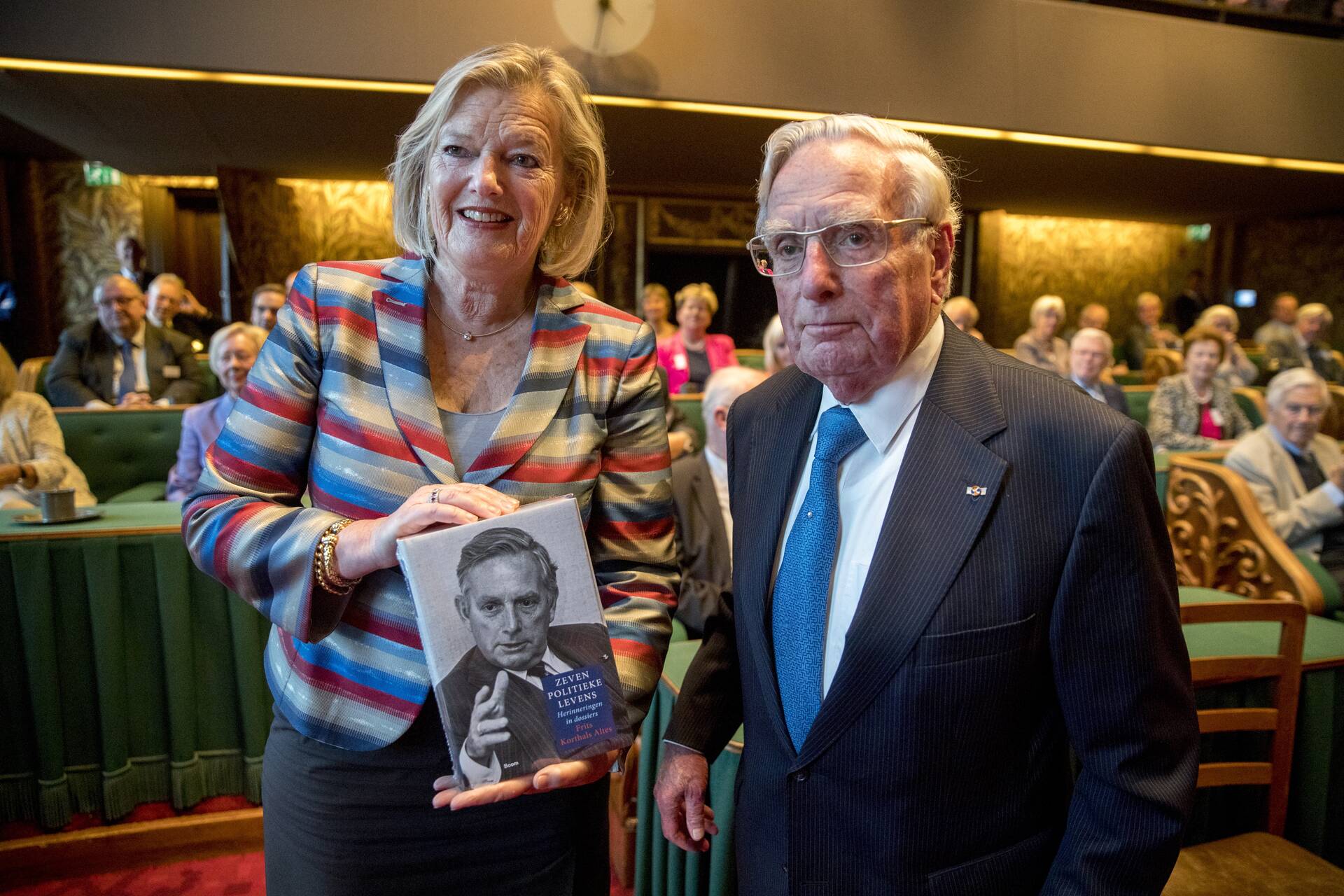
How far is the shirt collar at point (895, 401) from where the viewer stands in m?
1.10

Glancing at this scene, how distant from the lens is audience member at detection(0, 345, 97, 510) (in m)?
3.52

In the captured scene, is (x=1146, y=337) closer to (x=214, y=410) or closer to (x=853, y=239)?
(x=214, y=410)

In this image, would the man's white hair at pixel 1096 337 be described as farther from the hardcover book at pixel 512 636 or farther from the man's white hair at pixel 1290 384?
the hardcover book at pixel 512 636

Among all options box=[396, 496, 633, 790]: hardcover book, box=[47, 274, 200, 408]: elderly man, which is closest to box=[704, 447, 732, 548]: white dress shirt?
box=[396, 496, 633, 790]: hardcover book

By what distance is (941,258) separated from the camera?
1134 mm

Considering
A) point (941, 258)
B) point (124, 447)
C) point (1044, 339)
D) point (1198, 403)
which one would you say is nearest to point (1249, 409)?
point (1198, 403)

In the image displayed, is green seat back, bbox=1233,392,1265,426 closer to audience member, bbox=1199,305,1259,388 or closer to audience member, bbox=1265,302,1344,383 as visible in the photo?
audience member, bbox=1199,305,1259,388

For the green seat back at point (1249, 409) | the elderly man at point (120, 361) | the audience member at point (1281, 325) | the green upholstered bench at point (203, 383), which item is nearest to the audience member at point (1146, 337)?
the audience member at point (1281, 325)

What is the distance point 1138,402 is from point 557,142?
6620mm

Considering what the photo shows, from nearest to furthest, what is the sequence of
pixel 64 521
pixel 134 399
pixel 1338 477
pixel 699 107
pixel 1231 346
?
pixel 64 521, pixel 1338 477, pixel 134 399, pixel 699 107, pixel 1231 346

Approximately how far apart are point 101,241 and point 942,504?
11144 mm

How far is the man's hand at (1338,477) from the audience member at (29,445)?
502 cm

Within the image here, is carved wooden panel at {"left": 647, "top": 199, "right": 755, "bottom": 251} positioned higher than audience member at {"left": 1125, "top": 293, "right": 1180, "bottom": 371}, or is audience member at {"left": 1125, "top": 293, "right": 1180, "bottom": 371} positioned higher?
carved wooden panel at {"left": 647, "top": 199, "right": 755, "bottom": 251}

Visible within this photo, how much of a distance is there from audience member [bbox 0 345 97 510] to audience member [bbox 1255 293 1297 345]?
10091 millimetres
